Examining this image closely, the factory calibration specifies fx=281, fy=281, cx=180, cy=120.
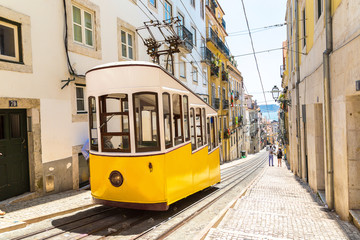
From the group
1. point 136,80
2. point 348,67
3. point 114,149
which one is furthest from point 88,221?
point 348,67

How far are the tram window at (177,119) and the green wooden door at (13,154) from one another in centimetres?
432

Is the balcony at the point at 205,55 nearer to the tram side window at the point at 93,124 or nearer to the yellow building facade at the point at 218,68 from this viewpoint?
the yellow building facade at the point at 218,68

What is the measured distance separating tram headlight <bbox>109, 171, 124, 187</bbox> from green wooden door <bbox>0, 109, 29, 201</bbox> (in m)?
3.21

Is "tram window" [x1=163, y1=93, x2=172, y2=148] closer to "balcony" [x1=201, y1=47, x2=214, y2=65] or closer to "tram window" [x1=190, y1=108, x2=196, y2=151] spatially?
"tram window" [x1=190, y1=108, x2=196, y2=151]

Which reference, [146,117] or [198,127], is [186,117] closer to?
[198,127]

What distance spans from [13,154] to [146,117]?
409 cm

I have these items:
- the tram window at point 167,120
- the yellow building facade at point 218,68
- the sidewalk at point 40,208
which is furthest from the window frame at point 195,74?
the tram window at point 167,120

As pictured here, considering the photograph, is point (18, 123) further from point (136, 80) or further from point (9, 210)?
point (136, 80)

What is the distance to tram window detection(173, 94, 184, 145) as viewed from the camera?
19.9 feet

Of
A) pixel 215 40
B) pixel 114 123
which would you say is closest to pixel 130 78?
pixel 114 123

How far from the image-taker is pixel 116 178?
5.52 m

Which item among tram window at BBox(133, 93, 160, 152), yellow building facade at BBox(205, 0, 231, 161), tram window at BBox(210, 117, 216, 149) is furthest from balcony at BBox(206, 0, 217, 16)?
tram window at BBox(133, 93, 160, 152)

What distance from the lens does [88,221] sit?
5.62 metres

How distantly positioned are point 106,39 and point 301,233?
933cm
